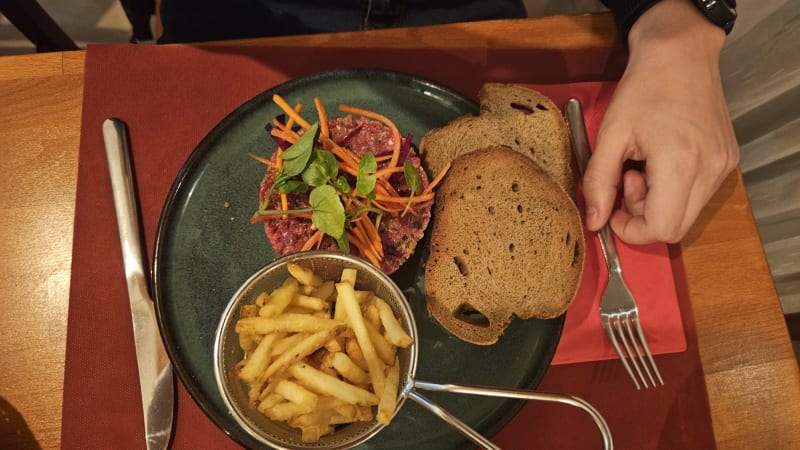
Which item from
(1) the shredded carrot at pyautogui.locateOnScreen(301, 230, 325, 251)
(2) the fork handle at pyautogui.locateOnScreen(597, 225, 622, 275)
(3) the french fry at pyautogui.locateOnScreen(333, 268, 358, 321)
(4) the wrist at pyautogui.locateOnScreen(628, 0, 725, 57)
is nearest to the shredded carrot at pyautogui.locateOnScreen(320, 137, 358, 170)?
→ (1) the shredded carrot at pyautogui.locateOnScreen(301, 230, 325, 251)

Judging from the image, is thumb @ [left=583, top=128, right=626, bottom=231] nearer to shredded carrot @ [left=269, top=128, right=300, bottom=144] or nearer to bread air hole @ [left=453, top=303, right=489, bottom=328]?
bread air hole @ [left=453, top=303, right=489, bottom=328]

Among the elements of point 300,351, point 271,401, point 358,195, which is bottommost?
point 271,401

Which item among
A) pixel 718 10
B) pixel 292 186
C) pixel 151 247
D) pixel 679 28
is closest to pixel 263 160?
pixel 292 186

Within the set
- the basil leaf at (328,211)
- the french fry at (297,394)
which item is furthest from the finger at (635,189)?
the french fry at (297,394)

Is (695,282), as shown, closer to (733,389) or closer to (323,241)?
(733,389)

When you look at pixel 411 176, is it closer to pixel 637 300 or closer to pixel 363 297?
pixel 363 297

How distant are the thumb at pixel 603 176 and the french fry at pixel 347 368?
851mm

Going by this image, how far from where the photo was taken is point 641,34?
1633 mm

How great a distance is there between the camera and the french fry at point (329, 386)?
1155mm

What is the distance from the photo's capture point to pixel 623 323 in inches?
61.8

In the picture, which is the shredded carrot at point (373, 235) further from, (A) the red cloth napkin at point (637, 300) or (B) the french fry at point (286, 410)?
(A) the red cloth napkin at point (637, 300)

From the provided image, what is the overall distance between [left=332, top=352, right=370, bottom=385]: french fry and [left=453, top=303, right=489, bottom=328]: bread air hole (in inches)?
16.8

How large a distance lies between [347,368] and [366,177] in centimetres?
51

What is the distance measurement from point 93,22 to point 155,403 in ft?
7.90
